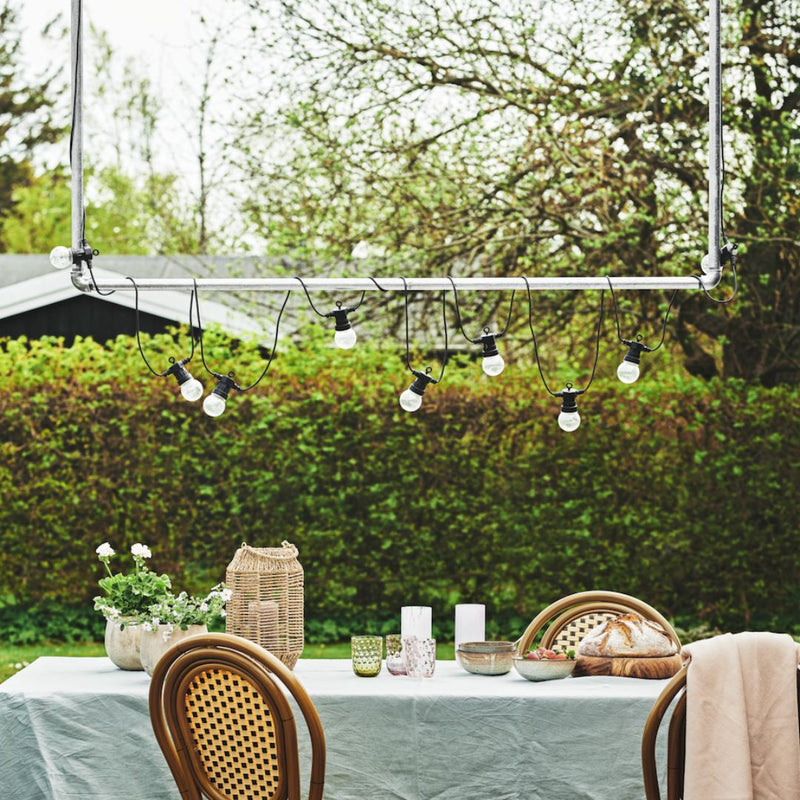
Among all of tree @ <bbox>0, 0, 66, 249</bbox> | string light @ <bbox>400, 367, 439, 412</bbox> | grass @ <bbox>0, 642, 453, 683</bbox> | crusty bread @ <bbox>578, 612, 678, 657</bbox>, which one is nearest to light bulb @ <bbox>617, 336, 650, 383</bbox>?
string light @ <bbox>400, 367, 439, 412</bbox>

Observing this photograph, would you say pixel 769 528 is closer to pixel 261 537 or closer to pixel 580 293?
pixel 580 293

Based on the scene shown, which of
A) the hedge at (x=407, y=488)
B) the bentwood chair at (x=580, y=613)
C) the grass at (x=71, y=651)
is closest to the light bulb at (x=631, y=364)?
the bentwood chair at (x=580, y=613)

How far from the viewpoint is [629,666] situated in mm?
2975

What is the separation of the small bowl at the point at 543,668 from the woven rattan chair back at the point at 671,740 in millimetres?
445

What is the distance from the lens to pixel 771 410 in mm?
6039

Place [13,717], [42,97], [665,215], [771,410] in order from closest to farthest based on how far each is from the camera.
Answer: [13,717] → [771,410] → [665,215] → [42,97]

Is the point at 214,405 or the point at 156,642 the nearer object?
the point at 156,642

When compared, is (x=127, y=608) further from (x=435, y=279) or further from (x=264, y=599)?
(x=435, y=279)

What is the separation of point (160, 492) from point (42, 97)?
10.8m

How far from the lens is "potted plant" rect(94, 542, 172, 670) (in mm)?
3029

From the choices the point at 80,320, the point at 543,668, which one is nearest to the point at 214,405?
the point at 543,668

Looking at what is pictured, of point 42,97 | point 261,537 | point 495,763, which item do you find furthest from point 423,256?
point 42,97

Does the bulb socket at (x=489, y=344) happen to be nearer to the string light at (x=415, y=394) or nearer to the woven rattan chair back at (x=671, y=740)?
the string light at (x=415, y=394)

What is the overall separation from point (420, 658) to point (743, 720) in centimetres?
95
